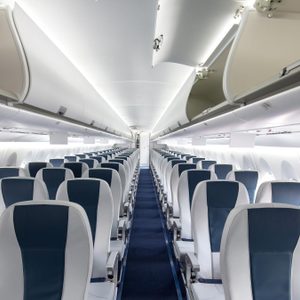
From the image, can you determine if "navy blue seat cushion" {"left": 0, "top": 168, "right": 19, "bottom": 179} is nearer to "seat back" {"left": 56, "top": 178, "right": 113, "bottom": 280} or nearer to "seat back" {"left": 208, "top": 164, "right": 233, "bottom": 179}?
"seat back" {"left": 56, "top": 178, "right": 113, "bottom": 280}

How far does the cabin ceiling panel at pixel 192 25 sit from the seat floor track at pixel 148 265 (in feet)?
10.0

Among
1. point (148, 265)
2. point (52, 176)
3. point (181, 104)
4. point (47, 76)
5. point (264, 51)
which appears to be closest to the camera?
point (264, 51)

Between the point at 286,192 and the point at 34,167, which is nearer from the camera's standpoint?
the point at 286,192

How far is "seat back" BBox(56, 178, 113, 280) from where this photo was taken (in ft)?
10.3

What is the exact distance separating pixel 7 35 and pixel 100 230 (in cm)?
202

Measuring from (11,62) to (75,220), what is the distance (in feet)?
6.16

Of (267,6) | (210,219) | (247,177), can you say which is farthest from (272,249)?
(247,177)

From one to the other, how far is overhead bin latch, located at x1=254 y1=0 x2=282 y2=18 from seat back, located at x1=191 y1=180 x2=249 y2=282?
1541mm

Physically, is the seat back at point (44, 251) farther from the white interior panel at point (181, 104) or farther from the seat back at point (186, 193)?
the white interior panel at point (181, 104)

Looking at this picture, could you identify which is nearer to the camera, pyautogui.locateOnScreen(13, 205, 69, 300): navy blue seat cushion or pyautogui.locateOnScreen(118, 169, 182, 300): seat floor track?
pyautogui.locateOnScreen(13, 205, 69, 300): navy blue seat cushion

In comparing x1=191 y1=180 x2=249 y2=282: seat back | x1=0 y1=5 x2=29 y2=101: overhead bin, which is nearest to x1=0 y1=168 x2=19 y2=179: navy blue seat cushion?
x1=0 y1=5 x2=29 y2=101: overhead bin

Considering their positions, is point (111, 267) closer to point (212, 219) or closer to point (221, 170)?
point (212, 219)

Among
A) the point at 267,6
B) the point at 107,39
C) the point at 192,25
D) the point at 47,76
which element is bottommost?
the point at 47,76

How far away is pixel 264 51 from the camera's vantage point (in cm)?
280
